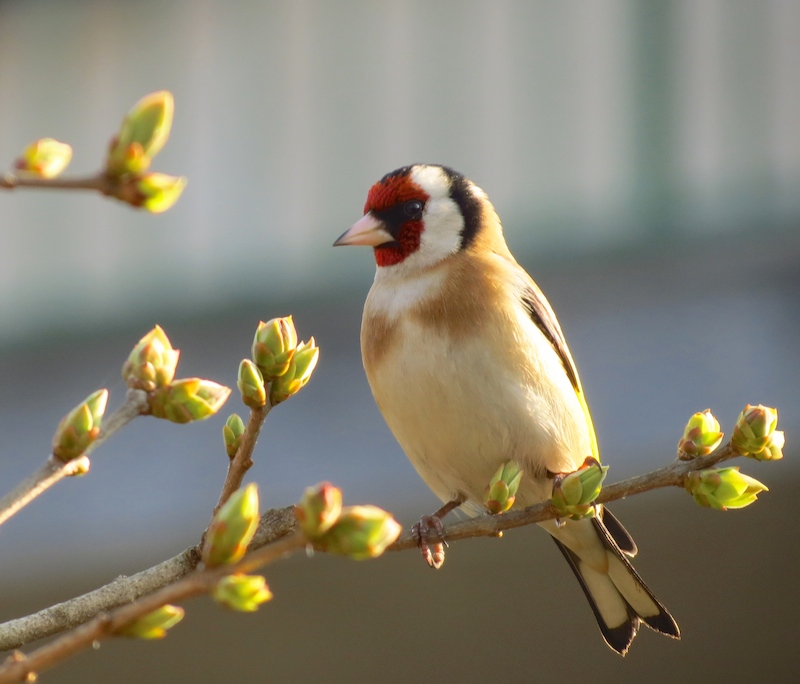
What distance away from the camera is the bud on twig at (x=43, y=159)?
0.92m

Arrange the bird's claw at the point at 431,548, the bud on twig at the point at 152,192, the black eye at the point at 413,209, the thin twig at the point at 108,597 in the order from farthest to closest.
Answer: the black eye at the point at 413,209
the bird's claw at the point at 431,548
the thin twig at the point at 108,597
the bud on twig at the point at 152,192

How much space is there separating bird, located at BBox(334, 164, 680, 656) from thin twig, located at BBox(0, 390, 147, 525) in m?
1.11

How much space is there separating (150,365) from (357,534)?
33 cm

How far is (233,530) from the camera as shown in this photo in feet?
3.06

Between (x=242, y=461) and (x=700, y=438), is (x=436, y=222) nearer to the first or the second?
(x=700, y=438)

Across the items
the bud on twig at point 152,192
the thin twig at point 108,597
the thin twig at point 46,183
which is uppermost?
the thin twig at point 46,183

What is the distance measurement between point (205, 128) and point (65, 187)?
4905 mm

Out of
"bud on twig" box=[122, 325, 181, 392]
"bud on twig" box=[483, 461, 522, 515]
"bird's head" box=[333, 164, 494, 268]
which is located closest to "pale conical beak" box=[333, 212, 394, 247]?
"bird's head" box=[333, 164, 494, 268]

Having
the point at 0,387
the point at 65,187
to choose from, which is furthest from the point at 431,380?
the point at 0,387

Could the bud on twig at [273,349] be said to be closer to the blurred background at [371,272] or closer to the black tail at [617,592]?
the black tail at [617,592]

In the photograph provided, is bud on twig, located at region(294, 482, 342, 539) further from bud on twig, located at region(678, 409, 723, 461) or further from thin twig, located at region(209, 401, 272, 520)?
bud on twig, located at region(678, 409, 723, 461)

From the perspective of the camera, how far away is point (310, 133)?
18.0ft

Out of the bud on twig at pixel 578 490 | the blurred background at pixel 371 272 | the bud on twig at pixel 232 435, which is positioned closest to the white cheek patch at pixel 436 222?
the bud on twig at pixel 578 490

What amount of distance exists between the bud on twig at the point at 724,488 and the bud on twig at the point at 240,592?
75 cm
